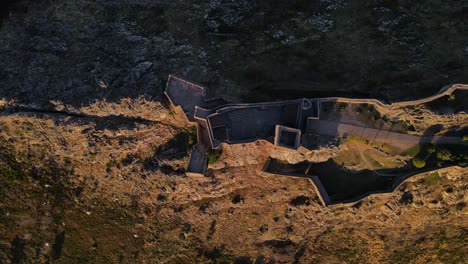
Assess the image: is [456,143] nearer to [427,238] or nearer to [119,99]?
[427,238]

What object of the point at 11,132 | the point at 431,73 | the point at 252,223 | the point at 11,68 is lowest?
the point at 252,223

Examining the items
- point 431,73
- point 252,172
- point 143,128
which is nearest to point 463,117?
point 431,73

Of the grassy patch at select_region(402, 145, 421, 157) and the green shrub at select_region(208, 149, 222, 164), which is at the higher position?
the grassy patch at select_region(402, 145, 421, 157)

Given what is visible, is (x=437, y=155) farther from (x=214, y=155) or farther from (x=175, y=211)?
(x=175, y=211)

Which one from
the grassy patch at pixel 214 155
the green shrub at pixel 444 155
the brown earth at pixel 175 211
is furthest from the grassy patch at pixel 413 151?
the grassy patch at pixel 214 155

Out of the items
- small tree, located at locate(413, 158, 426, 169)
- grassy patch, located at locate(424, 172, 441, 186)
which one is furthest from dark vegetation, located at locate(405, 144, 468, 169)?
grassy patch, located at locate(424, 172, 441, 186)

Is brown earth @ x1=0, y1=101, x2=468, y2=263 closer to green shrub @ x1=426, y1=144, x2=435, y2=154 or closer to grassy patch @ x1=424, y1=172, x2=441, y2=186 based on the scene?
grassy patch @ x1=424, y1=172, x2=441, y2=186
